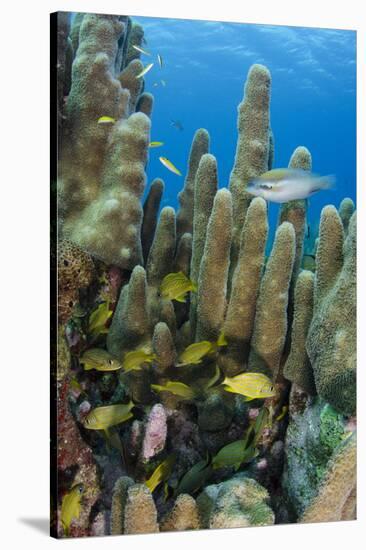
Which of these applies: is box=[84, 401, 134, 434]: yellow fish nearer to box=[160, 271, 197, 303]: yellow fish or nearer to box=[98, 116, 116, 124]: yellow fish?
box=[160, 271, 197, 303]: yellow fish

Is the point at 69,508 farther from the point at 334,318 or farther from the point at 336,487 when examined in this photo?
the point at 334,318

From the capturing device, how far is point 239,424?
4.59 meters

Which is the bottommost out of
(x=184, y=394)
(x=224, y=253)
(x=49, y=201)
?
(x=184, y=394)

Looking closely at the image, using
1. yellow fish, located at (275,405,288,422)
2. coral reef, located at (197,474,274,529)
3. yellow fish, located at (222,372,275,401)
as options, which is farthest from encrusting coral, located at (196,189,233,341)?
coral reef, located at (197,474,274,529)

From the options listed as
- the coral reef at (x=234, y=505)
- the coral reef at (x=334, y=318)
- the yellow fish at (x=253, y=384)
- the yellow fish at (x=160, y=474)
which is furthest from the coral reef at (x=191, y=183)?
the coral reef at (x=234, y=505)

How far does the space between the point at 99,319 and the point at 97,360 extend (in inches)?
14.4

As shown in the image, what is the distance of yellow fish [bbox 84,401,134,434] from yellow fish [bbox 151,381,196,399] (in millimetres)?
299

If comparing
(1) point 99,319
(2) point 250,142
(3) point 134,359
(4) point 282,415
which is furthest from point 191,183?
(4) point 282,415

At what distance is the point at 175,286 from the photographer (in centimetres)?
436

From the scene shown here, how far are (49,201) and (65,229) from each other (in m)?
0.23

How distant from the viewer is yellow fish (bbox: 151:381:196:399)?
4.27 m

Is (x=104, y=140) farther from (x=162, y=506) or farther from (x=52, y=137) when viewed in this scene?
(x=162, y=506)
